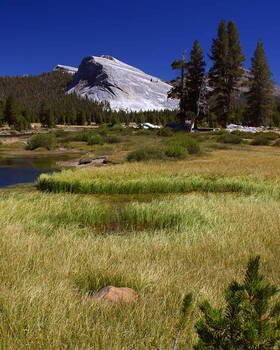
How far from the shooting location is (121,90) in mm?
170375

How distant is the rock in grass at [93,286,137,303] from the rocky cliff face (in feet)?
514

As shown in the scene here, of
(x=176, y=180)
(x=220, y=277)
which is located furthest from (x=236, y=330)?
(x=176, y=180)

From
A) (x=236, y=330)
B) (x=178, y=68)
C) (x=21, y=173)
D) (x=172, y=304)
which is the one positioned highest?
(x=178, y=68)

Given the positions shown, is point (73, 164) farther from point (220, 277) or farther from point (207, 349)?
point (207, 349)


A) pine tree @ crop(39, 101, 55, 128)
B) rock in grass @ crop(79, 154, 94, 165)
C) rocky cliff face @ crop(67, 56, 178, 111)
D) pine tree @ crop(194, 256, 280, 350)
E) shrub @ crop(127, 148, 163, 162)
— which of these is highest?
rocky cliff face @ crop(67, 56, 178, 111)

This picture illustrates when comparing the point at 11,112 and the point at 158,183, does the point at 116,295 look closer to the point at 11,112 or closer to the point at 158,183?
the point at 158,183

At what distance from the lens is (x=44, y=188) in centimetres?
1102

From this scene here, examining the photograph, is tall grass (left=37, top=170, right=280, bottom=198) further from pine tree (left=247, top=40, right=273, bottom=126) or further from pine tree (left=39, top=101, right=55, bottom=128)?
pine tree (left=39, top=101, right=55, bottom=128)

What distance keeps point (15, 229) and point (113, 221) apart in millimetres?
2772

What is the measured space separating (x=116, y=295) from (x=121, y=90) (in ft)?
575

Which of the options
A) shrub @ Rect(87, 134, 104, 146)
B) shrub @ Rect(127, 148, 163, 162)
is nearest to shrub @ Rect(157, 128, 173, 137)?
shrub @ Rect(87, 134, 104, 146)

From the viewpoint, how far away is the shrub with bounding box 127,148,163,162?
18.6 m

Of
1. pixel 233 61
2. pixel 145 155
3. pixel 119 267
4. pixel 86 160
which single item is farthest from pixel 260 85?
pixel 119 267

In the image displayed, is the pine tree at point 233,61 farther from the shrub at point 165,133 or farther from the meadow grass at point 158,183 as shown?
the meadow grass at point 158,183
